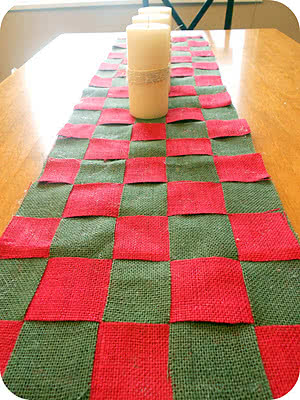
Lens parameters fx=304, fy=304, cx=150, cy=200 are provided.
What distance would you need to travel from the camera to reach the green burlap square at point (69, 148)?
0.52 metres

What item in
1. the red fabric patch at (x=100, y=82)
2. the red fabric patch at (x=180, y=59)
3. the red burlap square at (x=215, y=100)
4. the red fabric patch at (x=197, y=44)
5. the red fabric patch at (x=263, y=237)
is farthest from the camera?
the red fabric patch at (x=197, y=44)

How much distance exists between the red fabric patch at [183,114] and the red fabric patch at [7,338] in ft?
1.50

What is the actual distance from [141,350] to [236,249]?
0.51 ft

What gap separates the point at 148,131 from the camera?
Answer: 0.58 metres

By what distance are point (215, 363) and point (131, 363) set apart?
71 millimetres

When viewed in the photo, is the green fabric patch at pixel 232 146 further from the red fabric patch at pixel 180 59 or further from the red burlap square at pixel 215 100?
the red fabric patch at pixel 180 59

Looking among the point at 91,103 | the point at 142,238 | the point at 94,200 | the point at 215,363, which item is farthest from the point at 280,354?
the point at 91,103

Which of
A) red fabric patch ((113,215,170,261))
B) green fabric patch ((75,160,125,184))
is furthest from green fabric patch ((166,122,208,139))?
red fabric patch ((113,215,170,261))

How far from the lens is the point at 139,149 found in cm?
53

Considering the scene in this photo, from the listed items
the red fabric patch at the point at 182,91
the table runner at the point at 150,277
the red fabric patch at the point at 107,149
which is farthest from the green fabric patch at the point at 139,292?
the red fabric patch at the point at 182,91

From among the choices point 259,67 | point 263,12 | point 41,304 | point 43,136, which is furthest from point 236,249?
point 263,12

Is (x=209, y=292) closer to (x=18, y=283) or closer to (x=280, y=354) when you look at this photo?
(x=280, y=354)

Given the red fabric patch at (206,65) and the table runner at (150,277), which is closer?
the table runner at (150,277)

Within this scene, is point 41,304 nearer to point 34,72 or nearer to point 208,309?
point 208,309
